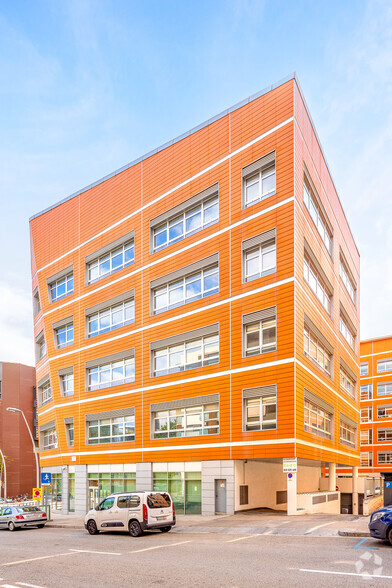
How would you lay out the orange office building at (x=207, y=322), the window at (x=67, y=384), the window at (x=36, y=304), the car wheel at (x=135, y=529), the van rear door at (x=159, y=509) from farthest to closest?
the window at (x=36, y=304) < the window at (x=67, y=384) < the orange office building at (x=207, y=322) < the van rear door at (x=159, y=509) < the car wheel at (x=135, y=529)

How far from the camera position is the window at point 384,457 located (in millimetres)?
70312

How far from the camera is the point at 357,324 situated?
56.7 metres

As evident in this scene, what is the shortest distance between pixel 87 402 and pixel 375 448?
43981 mm

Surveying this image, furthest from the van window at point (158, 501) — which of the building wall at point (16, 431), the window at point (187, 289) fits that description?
the building wall at point (16, 431)

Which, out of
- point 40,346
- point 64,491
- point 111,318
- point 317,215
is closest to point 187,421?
point 111,318

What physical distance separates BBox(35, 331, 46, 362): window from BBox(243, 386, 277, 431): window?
1032 inches

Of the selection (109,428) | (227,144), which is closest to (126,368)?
(109,428)

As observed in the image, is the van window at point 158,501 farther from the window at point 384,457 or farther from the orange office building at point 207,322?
the window at point 384,457

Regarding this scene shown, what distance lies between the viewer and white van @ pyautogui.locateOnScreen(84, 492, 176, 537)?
2167 centimetres

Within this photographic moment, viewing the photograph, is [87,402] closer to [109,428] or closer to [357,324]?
[109,428]

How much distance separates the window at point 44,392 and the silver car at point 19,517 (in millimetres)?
19241

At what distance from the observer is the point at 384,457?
70.7 meters

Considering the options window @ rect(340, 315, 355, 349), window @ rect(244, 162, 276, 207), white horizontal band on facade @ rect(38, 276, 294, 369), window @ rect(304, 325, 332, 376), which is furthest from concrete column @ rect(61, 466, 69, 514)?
window @ rect(244, 162, 276, 207)

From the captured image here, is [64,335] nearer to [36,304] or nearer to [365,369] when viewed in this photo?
[36,304]
